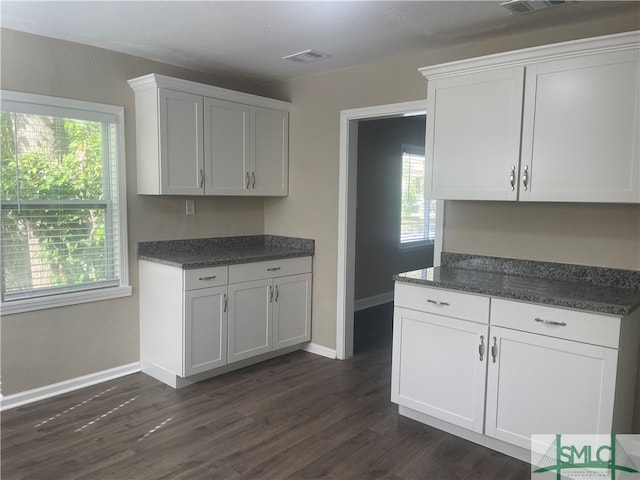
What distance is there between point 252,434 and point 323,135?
2381 mm

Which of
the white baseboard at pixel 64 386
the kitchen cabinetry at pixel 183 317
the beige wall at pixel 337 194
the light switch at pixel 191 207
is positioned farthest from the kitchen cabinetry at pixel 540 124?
the white baseboard at pixel 64 386

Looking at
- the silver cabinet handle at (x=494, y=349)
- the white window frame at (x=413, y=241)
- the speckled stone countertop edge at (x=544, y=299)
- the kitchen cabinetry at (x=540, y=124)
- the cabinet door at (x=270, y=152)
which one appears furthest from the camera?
the white window frame at (x=413, y=241)

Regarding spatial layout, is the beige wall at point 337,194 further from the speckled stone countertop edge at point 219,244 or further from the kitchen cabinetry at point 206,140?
the kitchen cabinetry at point 206,140

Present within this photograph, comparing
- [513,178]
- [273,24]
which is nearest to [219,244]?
[273,24]

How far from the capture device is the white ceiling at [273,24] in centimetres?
253

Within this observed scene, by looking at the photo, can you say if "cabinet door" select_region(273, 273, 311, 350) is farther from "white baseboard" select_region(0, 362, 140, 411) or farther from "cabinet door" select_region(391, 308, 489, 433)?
"cabinet door" select_region(391, 308, 489, 433)

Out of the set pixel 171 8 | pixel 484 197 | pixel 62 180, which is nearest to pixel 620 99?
pixel 484 197

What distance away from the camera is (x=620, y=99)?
7.75 ft

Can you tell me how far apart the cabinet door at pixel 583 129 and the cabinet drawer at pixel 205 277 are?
81.2 inches

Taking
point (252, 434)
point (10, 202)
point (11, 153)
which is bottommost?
point (252, 434)

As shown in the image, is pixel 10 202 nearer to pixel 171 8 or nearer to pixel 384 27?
pixel 171 8

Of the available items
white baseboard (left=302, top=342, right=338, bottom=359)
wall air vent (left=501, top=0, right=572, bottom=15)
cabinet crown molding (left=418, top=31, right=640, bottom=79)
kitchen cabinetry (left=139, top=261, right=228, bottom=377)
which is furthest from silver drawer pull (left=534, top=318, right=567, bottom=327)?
kitchen cabinetry (left=139, top=261, right=228, bottom=377)

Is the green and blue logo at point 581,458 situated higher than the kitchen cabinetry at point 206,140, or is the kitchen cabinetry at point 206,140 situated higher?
Answer: the kitchen cabinetry at point 206,140

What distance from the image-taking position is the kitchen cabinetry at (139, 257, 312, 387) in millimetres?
3316
